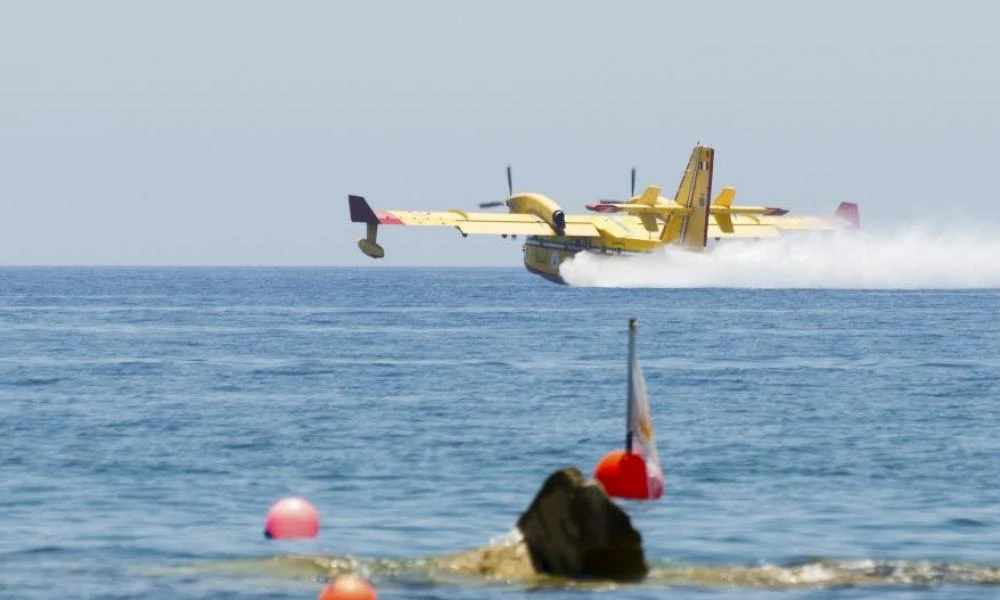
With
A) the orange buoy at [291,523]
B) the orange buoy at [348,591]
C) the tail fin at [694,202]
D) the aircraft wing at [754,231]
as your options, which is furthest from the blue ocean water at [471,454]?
the aircraft wing at [754,231]

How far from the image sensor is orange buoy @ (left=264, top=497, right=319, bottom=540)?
21.8 metres

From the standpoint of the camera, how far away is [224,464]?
94.2 ft

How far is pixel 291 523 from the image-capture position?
2175 centimetres

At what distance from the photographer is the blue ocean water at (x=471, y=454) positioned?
66.3ft

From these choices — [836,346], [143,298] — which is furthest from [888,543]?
[143,298]

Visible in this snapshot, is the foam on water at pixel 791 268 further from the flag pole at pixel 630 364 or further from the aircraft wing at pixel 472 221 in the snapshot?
the flag pole at pixel 630 364

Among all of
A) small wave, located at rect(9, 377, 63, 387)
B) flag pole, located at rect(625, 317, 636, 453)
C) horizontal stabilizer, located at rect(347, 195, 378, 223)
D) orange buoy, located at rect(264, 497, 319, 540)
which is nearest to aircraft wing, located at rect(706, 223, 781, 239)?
horizontal stabilizer, located at rect(347, 195, 378, 223)

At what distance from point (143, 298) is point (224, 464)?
4188 inches

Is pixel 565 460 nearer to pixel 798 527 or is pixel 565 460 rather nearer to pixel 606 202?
pixel 798 527

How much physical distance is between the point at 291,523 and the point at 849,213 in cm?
12223

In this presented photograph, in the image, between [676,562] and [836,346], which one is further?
[836,346]

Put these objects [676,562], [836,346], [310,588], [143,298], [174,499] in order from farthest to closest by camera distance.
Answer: [143,298], [836,346], [174,499], [676,562], [310,588]

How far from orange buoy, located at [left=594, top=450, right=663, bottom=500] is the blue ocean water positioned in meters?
0.58

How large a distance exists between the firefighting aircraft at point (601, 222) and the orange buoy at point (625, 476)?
270 feet
